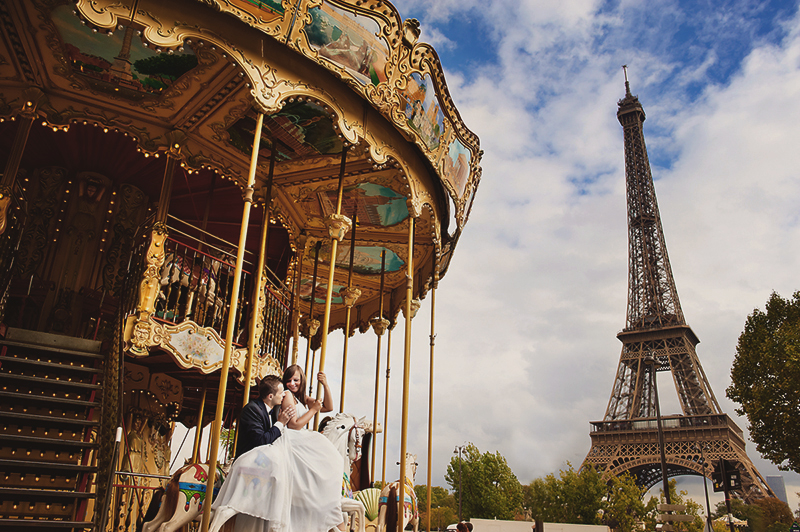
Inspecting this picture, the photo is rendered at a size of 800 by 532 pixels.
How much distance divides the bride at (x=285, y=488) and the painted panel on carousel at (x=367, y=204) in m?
4.88

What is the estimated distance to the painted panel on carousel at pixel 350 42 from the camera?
5.26 meters

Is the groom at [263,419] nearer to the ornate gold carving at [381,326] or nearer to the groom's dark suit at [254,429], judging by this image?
the groom's dark suit at [254,429]

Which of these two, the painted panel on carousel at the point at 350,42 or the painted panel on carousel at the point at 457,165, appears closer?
the painted panel on carousel at the point at 350,42

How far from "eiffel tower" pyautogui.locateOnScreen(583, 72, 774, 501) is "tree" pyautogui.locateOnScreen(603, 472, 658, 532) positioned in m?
3.47

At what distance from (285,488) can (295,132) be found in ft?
16.1

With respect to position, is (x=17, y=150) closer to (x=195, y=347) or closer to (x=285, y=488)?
(x=195, y=347)

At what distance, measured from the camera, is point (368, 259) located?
1060 centimetres

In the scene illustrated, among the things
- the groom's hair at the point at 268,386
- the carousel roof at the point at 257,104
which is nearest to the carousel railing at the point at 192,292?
the carousel roof at the point at 257,104

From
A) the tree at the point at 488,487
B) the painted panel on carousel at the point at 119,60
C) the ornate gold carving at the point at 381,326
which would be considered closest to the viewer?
the painted panel on carousel at the point at 119,60

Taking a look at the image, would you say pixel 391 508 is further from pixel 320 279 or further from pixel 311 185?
pixel 320 279

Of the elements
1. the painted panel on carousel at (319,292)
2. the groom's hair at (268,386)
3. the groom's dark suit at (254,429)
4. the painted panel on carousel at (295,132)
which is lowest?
the groom's dark suit at (254,429)

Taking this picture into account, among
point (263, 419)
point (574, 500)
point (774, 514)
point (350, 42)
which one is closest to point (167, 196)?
point (350, 42)

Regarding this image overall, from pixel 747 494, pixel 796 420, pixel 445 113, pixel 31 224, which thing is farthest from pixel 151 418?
pixel 747 494

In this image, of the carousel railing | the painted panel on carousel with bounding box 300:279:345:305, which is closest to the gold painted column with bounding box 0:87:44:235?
the carousel railing
